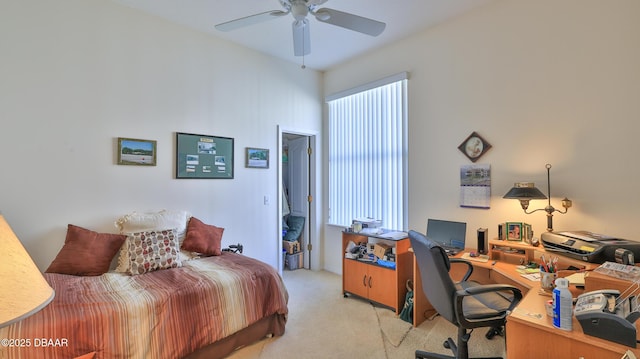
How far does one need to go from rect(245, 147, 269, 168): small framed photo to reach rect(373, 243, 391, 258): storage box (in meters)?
1.76

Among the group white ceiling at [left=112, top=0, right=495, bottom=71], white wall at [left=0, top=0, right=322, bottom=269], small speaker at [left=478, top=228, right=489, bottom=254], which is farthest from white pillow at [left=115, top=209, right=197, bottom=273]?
small speaker at [left=478, top=228, right=489, bottom=254]

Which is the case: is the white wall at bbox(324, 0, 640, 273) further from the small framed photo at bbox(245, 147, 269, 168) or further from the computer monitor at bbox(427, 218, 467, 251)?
the small framed photo at bbox(245, 147, 269, 168)

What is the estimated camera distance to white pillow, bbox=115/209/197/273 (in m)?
2.48

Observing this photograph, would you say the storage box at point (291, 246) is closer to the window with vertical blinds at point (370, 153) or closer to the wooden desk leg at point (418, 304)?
the window with vertical blinds at point (370, 153)

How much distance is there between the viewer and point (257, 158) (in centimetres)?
379

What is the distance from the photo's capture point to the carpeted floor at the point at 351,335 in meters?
2.30

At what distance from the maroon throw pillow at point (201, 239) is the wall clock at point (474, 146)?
2.69 metres

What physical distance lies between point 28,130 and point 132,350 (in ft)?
6.47

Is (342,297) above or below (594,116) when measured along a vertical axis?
below

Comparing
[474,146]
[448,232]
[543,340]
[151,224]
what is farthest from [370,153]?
[543,340]

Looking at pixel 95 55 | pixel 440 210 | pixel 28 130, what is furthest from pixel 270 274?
pixel 95 55

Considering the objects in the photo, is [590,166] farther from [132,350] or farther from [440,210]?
[132,350]

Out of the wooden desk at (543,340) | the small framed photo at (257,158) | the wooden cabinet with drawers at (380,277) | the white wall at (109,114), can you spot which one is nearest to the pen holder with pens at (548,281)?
the wooden desk at (543,340)

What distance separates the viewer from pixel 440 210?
3.14 metres
